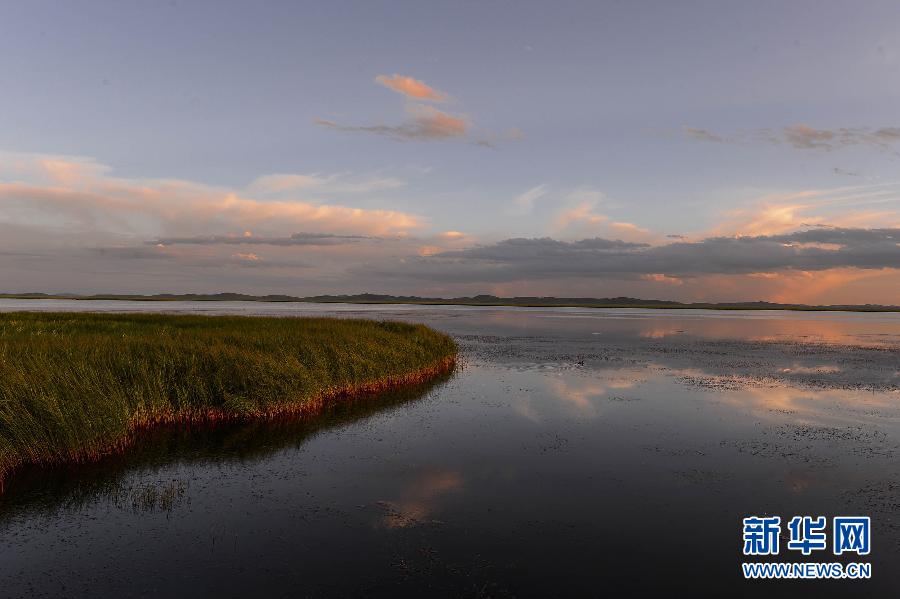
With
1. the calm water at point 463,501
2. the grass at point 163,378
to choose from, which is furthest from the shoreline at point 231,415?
the calm water at point 463,501

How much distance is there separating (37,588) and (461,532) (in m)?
7.27

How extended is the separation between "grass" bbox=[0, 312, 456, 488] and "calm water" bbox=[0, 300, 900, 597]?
1018 mm

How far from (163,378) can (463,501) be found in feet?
41.4

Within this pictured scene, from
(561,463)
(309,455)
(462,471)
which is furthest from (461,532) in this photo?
(309,455)

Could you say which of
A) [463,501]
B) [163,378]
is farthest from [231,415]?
[463,501]

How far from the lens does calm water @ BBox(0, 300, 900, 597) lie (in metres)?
9.12

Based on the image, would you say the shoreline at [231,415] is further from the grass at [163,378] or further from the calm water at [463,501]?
the calm water at [463,501]

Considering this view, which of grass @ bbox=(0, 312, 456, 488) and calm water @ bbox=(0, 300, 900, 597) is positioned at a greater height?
grass @ bbox=(0, 312, 456, 488)

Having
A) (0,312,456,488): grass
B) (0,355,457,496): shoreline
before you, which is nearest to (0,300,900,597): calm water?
(0,355,457,496): shoreline

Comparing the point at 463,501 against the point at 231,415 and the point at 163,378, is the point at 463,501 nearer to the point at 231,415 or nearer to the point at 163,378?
the point at 231,415

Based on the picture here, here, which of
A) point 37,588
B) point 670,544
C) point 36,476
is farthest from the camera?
point 36,476

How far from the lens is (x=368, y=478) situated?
14.0 metres

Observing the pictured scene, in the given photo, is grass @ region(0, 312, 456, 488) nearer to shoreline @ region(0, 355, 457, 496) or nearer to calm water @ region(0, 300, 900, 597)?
shoreline @ region(0, 355, 457, 496)

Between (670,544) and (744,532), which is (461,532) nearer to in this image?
(670,544)
